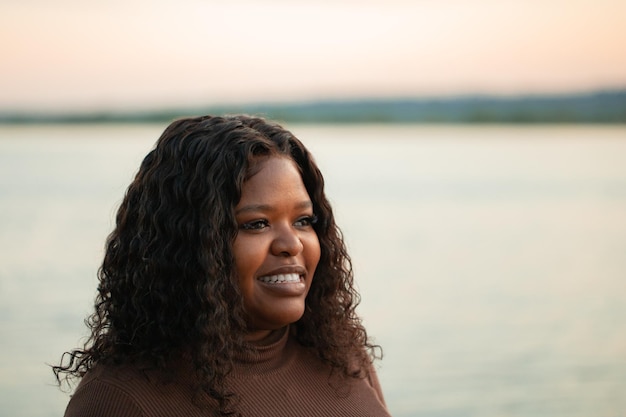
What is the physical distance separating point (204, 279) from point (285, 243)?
214 mm

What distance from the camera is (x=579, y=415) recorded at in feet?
28.9

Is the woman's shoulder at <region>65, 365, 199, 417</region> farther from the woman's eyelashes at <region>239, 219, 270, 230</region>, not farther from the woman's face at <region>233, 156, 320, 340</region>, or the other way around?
the woman's eyelashes at <region>239, 219, 270, 230</region>

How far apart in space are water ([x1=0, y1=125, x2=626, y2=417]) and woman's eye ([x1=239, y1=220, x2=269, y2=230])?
679 millimetres

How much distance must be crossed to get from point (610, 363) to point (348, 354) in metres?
7.99

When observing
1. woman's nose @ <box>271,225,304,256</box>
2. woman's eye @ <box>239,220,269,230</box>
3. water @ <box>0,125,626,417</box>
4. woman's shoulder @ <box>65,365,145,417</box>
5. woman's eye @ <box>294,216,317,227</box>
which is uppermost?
water @ <box>0,125,626,417</box>

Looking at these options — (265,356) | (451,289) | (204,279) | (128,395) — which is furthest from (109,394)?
(451,289)

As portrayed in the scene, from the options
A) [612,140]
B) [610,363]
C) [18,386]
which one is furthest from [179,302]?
[612,140]

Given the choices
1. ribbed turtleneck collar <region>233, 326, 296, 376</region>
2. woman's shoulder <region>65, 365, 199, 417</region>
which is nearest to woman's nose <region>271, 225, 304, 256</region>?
ribbed turtleneck collar <region>233, 326, 296, 376</region>

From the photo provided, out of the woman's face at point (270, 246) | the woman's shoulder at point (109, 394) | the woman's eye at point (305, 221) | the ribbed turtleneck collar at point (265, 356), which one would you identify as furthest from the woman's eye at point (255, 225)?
the woman's shoulder at point (109, 394)

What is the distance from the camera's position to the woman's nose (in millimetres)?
2727

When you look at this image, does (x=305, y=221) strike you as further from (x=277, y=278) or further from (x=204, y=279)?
(x=204, y=279)

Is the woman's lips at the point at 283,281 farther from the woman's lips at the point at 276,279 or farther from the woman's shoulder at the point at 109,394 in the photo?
the woman's shoulder at the point at 109,394

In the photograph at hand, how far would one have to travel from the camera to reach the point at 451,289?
1423 centimetres

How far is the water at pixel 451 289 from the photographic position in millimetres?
9414
